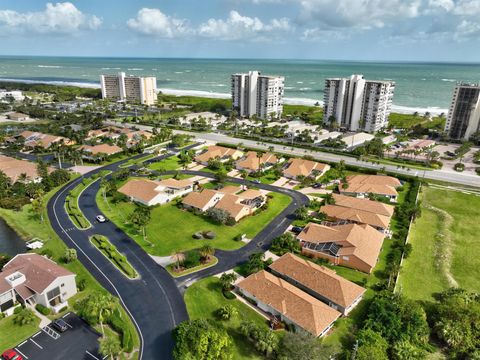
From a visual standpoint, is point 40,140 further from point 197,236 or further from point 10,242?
point 197,236

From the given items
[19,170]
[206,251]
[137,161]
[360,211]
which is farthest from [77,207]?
[360,211]

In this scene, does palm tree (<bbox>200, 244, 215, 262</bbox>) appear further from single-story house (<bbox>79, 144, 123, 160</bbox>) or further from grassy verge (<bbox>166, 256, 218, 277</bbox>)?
single-story house (<bbox>79, 144, 123, 160</bbox>)

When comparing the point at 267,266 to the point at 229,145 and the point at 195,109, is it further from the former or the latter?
the point at 195,109

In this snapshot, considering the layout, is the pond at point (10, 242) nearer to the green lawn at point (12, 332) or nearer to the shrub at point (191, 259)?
the green lawn at point (12, 332)

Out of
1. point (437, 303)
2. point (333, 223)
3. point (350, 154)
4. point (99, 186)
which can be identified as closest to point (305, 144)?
point (350, 154)

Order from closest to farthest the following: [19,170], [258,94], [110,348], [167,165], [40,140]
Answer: [110,348] → [19,170] → [167,165] → [40,140] → [258,94]

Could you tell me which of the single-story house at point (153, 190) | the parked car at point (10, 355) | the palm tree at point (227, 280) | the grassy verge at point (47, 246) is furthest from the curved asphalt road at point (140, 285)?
the parked car at point (10, 355)
